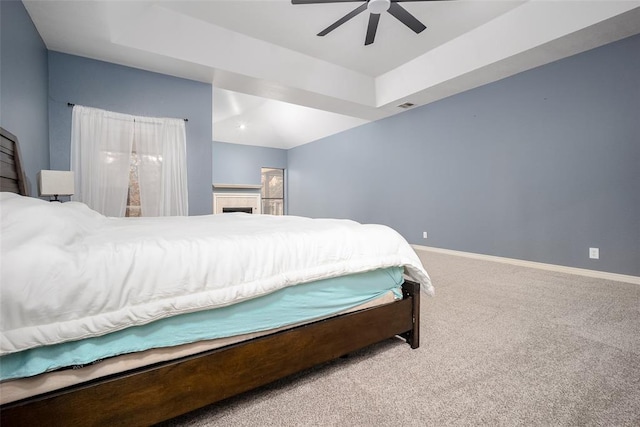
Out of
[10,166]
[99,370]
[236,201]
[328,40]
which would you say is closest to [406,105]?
[328,40]

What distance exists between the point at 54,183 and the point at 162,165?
4.00ft

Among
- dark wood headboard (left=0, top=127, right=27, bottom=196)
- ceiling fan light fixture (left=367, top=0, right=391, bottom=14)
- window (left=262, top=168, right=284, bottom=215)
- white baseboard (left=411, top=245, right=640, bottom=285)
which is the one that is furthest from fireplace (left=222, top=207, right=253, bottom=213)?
ceiling fan light fixture (left=367, top=0, right=391, bottom=14)

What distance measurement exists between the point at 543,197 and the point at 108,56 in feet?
17.4

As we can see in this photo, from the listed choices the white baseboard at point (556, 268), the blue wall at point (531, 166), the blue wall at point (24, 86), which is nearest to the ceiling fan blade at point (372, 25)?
the blue wall at point (531, 166)

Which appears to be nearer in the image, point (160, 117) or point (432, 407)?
point (432, 407)

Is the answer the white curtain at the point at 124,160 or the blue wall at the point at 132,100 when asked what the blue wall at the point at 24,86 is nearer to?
the blue wall at the point at 132,100

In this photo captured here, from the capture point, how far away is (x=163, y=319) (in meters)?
0.93

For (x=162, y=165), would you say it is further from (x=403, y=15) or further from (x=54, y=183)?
(x=403, y=15)

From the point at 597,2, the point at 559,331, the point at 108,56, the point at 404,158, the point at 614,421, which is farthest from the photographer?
the point at 404,158

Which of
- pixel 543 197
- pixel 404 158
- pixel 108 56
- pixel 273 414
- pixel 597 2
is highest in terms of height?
pixel 597 2

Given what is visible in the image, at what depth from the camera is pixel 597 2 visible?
8.39ft

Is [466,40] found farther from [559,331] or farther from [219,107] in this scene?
[219,107]

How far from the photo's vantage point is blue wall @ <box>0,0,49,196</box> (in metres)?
1.99

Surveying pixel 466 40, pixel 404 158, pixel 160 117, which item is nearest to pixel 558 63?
pixel 466 40
